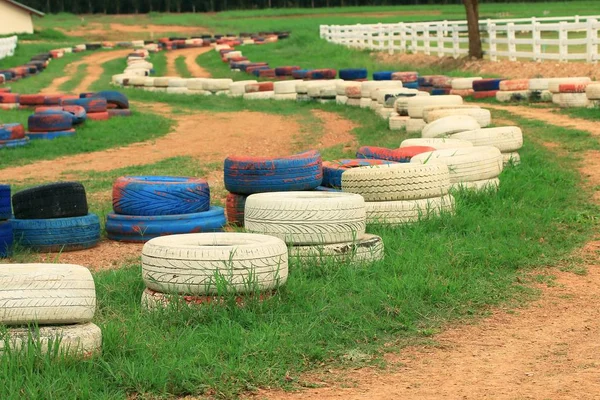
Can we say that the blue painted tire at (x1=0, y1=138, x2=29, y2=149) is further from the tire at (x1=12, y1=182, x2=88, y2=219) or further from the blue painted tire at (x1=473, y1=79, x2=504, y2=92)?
the blue painted tire at (x1=473, y1=79, x2=504, y2=92)

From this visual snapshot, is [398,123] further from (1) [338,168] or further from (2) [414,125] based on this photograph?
(1) [338,168]

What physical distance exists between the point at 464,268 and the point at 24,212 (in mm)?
3947

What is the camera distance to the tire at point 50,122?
56.8 ft

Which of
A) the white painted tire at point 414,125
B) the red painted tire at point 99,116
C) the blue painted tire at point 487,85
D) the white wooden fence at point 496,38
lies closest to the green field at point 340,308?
the white painted tire at point 414,125

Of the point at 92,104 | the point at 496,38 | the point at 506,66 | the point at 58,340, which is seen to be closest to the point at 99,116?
the point at 92,104

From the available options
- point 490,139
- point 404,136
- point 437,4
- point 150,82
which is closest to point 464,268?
point 490,139

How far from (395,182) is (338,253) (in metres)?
1.47

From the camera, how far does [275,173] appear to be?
360 inches

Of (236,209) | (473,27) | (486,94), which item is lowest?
(486,94)

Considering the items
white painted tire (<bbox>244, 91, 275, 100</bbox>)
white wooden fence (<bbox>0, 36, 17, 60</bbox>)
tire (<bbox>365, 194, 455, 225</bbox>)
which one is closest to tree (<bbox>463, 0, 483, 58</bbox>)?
white painted tire (<bbox>244, 91, 275, 100</bbox>)

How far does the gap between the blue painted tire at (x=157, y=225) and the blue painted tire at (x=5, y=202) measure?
1004 millimetres

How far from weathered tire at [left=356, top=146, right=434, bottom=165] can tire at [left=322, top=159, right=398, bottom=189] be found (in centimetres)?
39

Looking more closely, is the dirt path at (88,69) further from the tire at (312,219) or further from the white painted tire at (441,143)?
the tire at (312,219)

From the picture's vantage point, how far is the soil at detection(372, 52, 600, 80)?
24250mm
